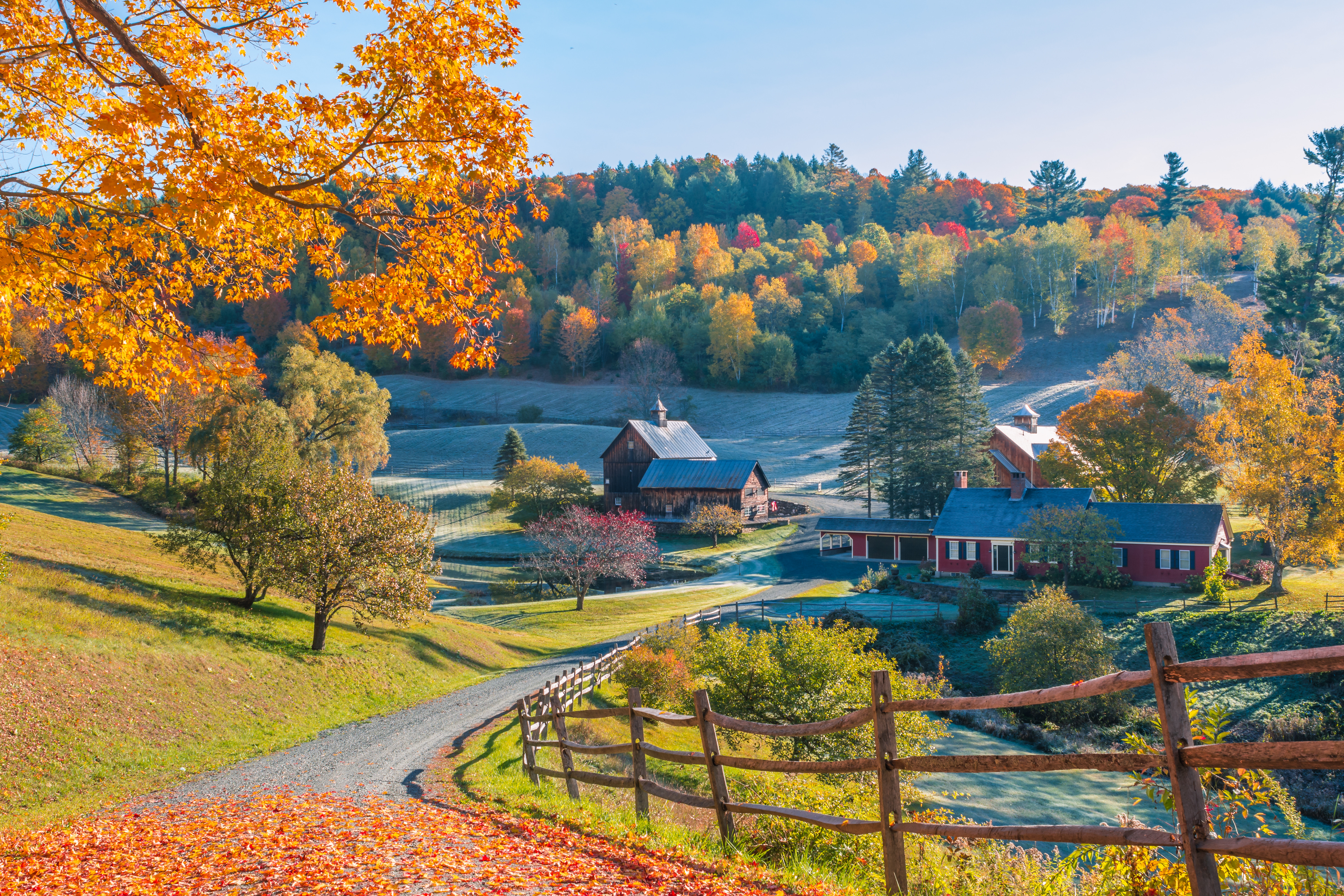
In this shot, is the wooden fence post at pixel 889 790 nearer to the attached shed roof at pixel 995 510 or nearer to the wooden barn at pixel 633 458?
the attached shed roof at pixel 995 510

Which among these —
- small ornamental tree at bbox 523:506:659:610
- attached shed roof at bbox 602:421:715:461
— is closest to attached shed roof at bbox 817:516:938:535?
small ornamental tree at bbox 523:506:659:610

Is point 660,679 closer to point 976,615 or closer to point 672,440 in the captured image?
point 976,615

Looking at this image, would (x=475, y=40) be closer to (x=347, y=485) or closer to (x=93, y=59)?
(x=93, y=59)

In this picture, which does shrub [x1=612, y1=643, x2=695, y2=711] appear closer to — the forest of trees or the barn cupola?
the barn cupola

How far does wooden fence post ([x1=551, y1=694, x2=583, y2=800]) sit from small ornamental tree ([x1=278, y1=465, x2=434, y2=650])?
1268cm

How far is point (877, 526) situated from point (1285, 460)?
20876 millimetres

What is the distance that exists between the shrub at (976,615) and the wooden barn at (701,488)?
978 inches

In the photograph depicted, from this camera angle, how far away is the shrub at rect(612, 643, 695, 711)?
24.8 m

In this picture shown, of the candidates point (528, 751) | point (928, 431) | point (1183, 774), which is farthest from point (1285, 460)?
point (1183, 774)

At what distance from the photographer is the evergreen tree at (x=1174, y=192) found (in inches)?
Result: 5054

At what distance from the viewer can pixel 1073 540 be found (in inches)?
1593

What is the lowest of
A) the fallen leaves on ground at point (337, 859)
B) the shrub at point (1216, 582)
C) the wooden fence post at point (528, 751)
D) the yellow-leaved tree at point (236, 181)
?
the shrub at point (1216, 582)

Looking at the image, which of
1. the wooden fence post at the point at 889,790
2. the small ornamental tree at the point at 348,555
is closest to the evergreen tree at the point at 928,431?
the small ornamental tree at the point at 348,555

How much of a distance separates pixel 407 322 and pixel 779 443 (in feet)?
271
